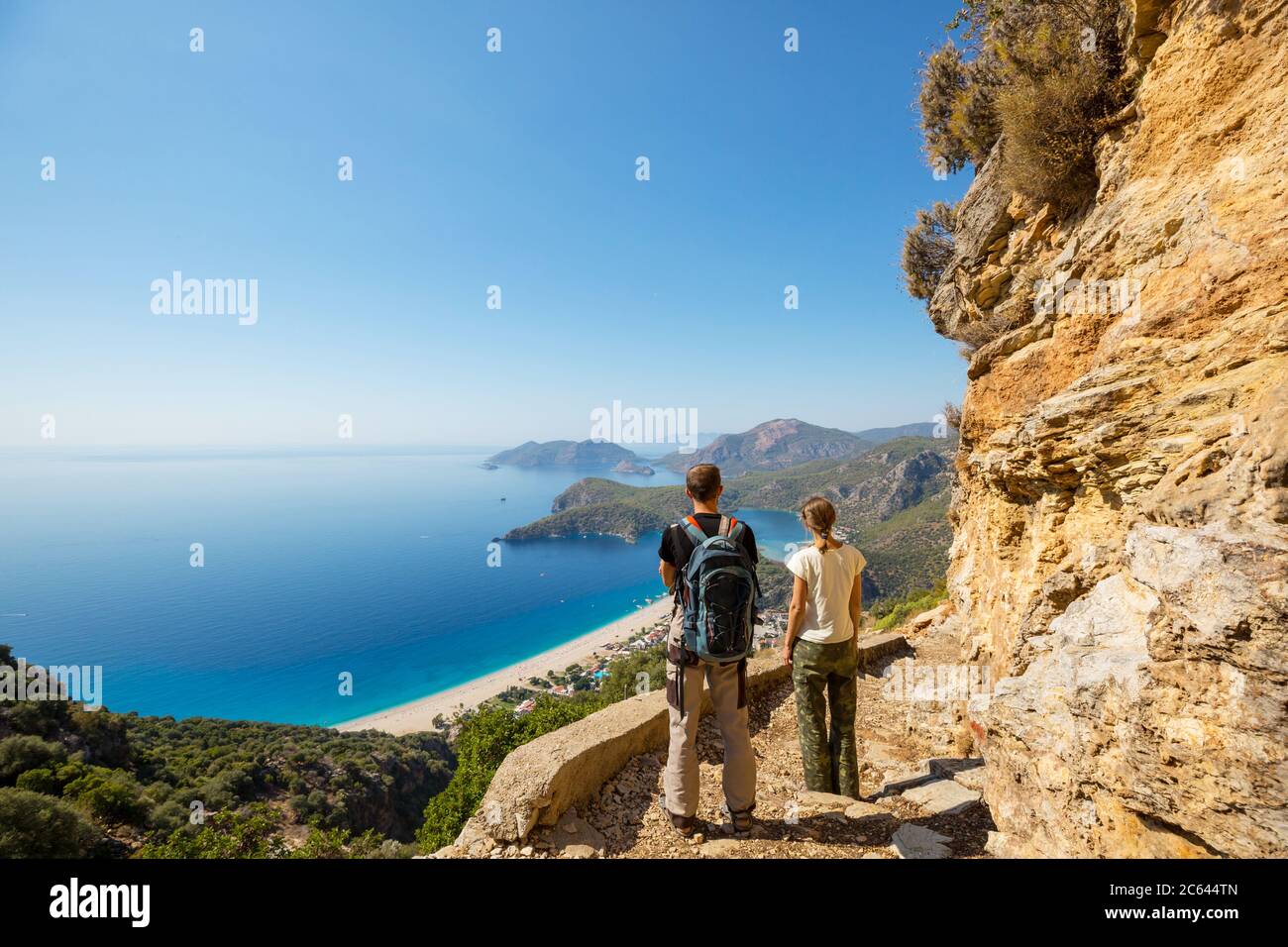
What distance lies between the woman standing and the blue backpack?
67 centimetres

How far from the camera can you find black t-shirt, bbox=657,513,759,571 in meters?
3.21

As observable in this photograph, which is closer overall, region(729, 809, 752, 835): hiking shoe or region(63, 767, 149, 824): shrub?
region(729, 809, 752, 835): hiking shoe

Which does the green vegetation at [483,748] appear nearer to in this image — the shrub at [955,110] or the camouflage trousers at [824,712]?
the camouflage trousers at [824,712]

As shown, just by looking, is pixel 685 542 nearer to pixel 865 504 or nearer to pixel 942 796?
pixel 942 796

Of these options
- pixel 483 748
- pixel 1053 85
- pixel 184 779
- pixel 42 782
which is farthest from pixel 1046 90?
pixel 184 779

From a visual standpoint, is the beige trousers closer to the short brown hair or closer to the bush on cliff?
the short brown hair

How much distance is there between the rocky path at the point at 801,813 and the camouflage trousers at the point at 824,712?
173 mm

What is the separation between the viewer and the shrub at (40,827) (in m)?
13.2

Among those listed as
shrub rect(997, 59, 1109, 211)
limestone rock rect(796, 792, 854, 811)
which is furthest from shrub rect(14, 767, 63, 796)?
shrub rect(997, 59, 1109, 211)

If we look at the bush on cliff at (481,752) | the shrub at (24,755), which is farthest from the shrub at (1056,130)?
the shrub at (24,755)
